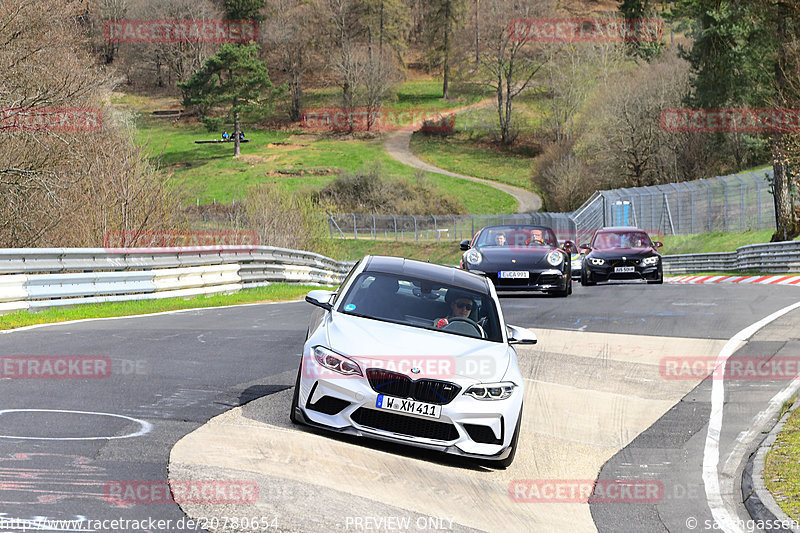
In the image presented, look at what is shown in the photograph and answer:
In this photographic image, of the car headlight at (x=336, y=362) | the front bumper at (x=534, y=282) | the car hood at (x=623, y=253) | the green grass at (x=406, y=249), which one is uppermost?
the car headlight at (x=336, y=362)

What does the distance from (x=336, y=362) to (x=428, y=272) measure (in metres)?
1.99

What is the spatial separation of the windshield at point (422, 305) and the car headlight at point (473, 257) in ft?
32.9

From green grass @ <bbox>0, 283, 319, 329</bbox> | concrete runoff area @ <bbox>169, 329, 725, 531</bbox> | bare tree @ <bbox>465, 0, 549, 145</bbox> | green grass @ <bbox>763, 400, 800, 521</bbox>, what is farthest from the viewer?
bare tree @ <bbox>465, 0, 549, 145</bbox>

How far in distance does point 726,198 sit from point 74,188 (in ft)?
93.2

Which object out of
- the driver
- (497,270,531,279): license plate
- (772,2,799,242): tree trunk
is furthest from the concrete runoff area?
(772,2,799,242): tree trunk

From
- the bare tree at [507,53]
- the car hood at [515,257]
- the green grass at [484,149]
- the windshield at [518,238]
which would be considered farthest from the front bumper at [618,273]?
the bare tree at [507,53]

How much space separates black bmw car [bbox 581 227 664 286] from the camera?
25141mm

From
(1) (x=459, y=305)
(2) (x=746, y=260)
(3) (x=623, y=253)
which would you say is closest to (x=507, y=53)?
(2) (x=746, y=260)

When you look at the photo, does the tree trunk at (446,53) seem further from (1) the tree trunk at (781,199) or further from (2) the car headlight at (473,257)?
(2) the car headlight at (473,257)

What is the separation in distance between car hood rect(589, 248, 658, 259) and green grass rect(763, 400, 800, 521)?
55.2 ft

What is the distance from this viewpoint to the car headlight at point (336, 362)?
23.4 ft

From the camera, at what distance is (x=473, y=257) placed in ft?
62.0

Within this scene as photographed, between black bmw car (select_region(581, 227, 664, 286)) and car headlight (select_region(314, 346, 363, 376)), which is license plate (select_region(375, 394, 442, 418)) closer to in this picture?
car headlight (select_region(314, 346, 363, 376))

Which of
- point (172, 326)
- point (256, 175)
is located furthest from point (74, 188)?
point (256, 175)
